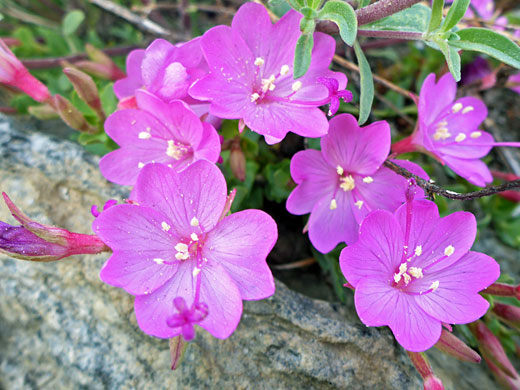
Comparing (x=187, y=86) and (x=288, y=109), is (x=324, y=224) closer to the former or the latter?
(x=288, y=109)

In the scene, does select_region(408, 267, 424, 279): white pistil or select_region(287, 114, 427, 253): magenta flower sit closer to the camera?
select_region(408, 267, 424, 279): white pistil

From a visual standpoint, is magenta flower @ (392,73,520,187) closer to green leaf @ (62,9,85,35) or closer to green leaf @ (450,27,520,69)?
green leaf @ (450,27,520,69)

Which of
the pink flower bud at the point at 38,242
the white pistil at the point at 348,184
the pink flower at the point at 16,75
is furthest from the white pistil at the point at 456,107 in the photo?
the pink flower at the point at 16,75

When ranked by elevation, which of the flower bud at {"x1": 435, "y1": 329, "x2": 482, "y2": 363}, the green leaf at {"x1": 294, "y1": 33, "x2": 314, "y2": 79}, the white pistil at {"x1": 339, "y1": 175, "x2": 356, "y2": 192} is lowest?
the flower bud at {"x1": 435, "y1": 329, "x2": 482, "y2": 363}

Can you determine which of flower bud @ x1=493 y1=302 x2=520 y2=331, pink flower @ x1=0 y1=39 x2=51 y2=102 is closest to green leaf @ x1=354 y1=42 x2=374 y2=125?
flower bud @ x1=493 y1=302 x2=520 y2=331

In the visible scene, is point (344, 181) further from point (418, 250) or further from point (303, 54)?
point (303, 54)

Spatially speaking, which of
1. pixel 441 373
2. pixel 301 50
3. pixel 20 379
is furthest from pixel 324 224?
pixel 20 379

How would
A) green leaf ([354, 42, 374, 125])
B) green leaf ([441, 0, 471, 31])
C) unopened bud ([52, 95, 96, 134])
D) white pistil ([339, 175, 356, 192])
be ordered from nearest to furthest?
green leaf ([441, 0, 471, 31]) < green leaf ([354, 42, 374, 125]) < white pistil ([339, 175, 356, 192]) < unopened bud ([52, 95, 96, 134])
